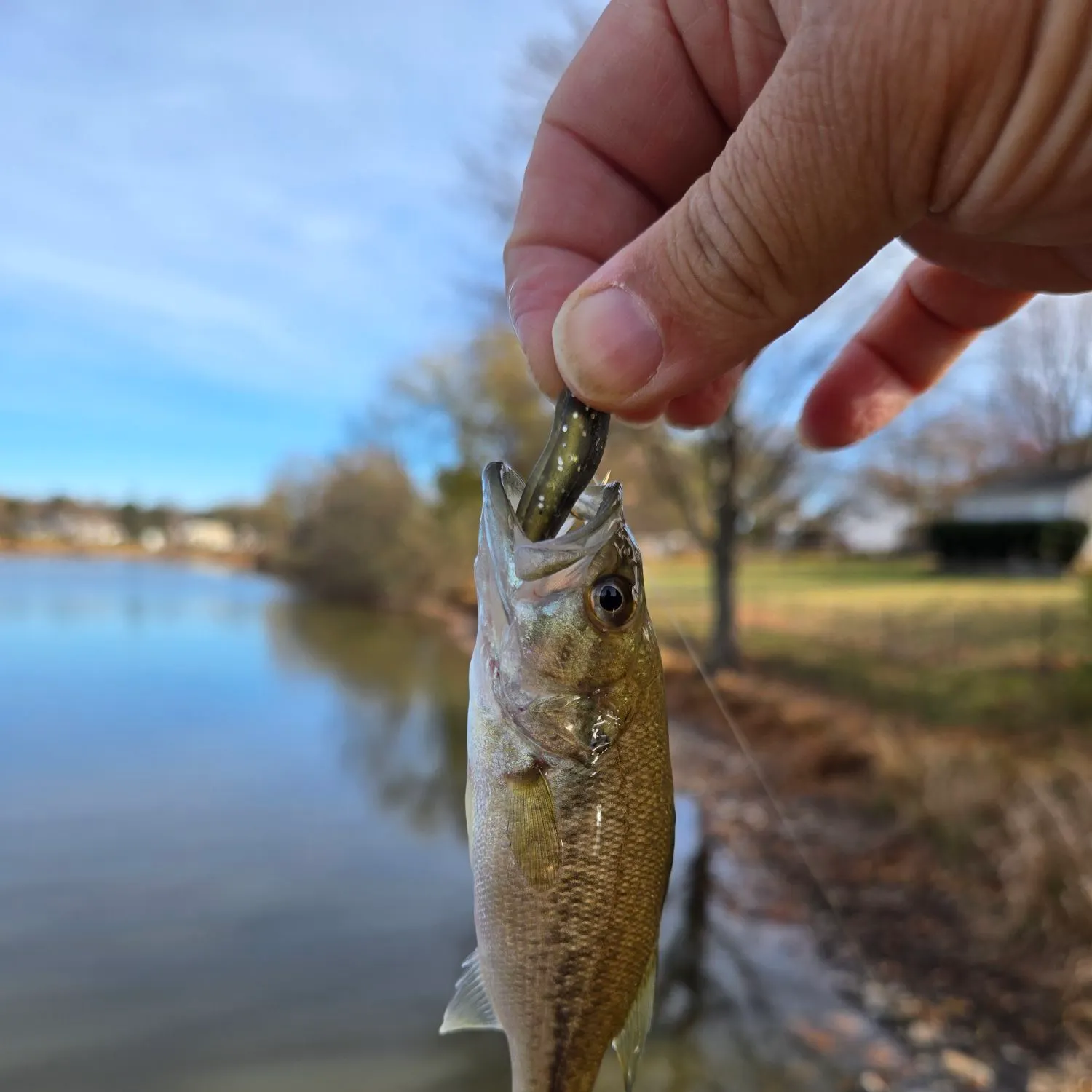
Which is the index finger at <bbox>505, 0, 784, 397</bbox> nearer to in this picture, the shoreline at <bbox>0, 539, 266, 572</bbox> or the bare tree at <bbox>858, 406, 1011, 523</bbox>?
the bare tree at <bbox>858, 406, 1011, 523</bbox>

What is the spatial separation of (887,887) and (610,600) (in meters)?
6.06

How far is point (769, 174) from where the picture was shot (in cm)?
131

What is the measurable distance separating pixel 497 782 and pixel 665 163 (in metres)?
1.61

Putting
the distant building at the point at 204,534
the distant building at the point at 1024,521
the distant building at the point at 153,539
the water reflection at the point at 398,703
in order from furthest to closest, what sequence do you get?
the distant building at the point at 153,539 < the distant building at the point at 204,534 < the distant building at the point at 1024,521 < the water reflection at the point at 398,703

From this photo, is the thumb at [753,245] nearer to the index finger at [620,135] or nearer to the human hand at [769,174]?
the human hand at [769,174]

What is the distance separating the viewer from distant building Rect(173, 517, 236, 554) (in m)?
56.8

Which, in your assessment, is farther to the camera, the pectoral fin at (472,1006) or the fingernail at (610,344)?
the pectoral fin at (472,1006)

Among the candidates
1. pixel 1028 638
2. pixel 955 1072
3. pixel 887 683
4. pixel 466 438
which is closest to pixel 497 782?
pixel 955 1072

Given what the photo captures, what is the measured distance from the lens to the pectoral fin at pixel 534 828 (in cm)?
153

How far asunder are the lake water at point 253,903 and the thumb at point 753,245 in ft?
16.0

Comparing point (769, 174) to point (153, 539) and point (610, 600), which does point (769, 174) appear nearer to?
point (610, 600)

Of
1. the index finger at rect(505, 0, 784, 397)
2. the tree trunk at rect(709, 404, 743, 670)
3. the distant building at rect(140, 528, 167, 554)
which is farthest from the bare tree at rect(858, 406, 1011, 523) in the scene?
the distant building at rect(140, 528, 167, 554)

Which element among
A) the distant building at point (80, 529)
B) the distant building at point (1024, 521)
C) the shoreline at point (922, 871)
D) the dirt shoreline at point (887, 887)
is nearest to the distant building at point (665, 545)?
the dirt shoreline at point (887, 887)

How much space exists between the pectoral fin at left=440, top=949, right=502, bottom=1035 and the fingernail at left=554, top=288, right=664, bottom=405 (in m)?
1.16
